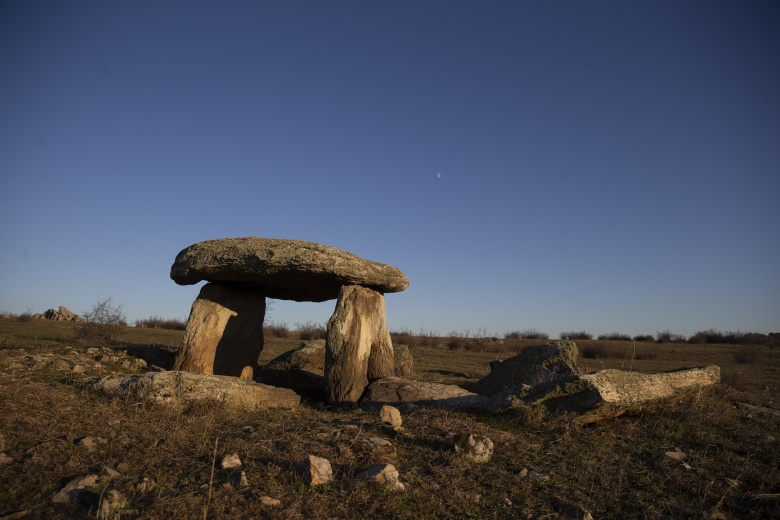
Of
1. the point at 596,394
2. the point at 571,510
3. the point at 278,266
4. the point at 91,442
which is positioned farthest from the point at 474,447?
the point at 278,266

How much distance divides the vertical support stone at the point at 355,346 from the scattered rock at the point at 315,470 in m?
4.00

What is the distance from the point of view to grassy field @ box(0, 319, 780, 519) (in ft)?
12.5

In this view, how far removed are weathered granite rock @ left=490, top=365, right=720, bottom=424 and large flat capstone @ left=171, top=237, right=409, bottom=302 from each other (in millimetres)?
3530

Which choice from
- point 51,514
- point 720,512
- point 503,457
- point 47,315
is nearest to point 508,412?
point 503,457

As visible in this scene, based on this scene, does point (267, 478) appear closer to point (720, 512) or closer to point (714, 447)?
point (720, 512)

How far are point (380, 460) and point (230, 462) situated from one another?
4.37 ft

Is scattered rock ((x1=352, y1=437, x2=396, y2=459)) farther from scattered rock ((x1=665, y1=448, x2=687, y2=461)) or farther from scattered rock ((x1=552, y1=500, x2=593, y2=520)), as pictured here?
scattered rock ((x1=665, y1=448, x2=687, y2=461))

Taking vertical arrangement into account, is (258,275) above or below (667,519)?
above

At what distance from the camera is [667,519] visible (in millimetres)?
3949

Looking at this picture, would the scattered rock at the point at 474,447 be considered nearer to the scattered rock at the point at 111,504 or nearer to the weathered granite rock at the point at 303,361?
the scattered rock at the point at 111,504

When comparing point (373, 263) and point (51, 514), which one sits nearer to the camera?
point (51, 514)

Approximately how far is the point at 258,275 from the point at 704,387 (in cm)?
750

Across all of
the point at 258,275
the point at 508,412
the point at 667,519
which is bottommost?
the point at 667,519

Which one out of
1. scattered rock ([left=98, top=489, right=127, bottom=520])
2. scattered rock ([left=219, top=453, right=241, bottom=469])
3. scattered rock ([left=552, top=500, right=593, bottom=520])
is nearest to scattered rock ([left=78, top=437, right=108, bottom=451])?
scattered rock ([left=98, top=489, right=127, bottom=520])
